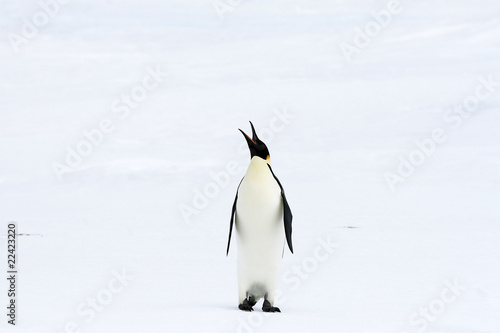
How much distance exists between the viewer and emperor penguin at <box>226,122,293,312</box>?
6.37m

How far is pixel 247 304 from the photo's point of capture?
6570mm

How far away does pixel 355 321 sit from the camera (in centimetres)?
600

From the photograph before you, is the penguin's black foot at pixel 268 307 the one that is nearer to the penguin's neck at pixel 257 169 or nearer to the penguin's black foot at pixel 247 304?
the penguin's black foot at pixel 247 304

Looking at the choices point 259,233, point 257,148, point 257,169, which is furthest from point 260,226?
point 257,148

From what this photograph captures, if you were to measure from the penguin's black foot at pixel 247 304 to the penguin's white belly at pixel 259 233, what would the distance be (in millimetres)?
55

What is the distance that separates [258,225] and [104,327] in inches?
61.8

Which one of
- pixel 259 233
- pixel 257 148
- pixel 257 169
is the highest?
pixel 257 148

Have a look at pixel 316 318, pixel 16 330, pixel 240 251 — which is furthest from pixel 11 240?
pixel 316 318

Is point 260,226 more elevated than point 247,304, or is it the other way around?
point 260,226

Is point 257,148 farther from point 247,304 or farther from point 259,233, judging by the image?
point 247,304

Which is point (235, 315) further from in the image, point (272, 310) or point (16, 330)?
point (16, 330)

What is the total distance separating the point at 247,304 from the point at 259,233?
0.63m

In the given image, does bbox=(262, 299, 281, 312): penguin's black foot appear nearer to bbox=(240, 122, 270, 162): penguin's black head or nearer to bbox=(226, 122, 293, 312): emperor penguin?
bbox=(226, 122, 293, 312): emperor penguin

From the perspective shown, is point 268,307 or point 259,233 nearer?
point 259,233
